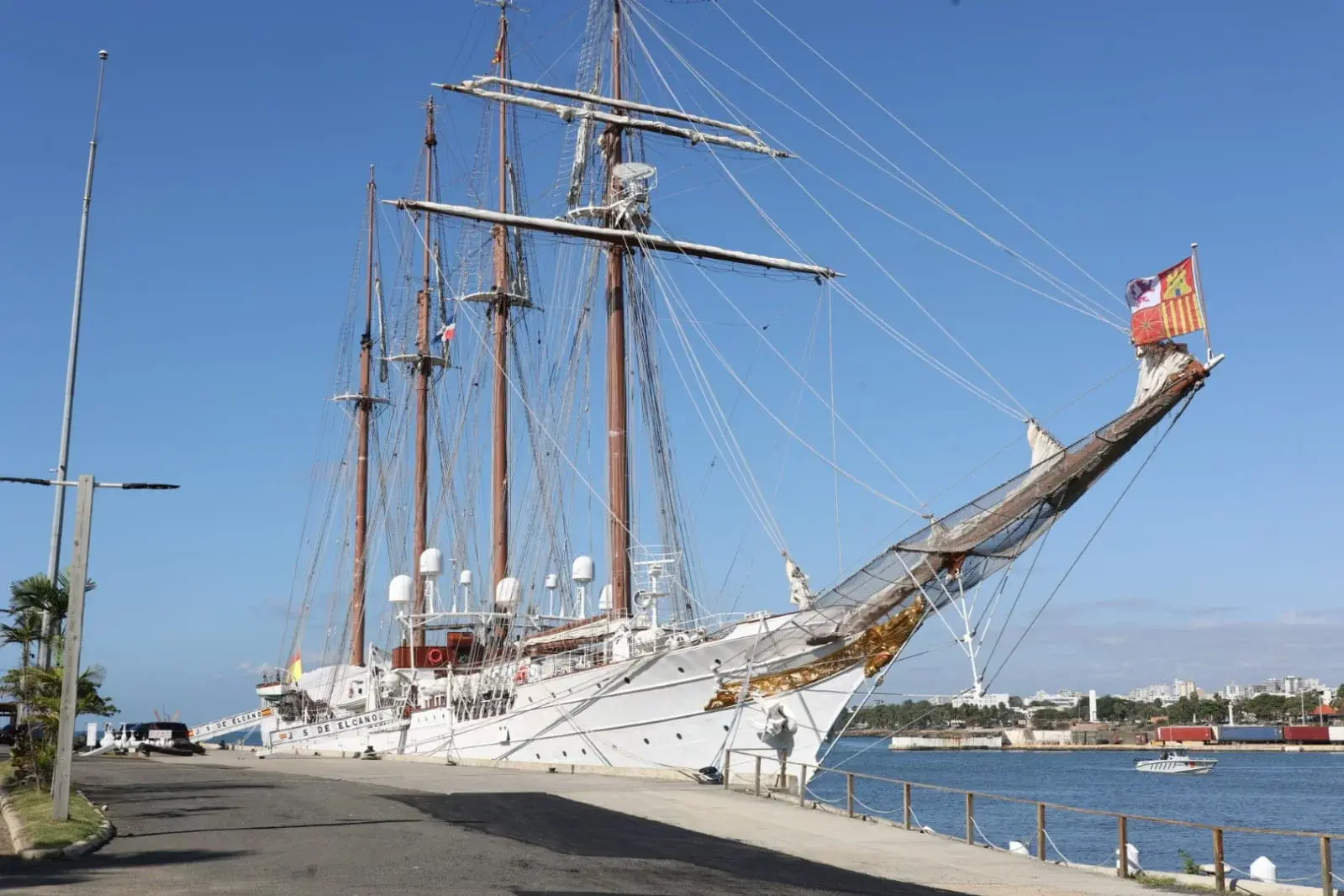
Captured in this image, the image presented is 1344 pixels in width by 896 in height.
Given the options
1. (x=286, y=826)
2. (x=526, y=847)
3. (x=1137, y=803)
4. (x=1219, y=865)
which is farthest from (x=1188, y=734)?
(x=526, y=847)

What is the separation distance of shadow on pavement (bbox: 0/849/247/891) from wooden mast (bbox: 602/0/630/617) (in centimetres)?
2119

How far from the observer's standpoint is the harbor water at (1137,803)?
4125cm

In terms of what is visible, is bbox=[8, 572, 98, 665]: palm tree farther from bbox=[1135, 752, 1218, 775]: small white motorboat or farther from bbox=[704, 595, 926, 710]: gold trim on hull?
bbox=[1135, 752, 1218, 775]: small white motorboat

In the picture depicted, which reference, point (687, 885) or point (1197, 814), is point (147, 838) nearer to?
point (687, 885)

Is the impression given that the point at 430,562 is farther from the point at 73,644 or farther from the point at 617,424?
the point at 73,644

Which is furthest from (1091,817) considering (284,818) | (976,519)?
(284,818)

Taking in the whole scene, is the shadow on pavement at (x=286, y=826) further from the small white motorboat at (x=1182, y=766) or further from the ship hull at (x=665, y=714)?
the small white motorboat at (x=1182, y=766)

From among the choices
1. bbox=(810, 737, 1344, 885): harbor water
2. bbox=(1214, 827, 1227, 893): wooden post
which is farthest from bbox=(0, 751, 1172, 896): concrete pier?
bbox=(810, 737, 1344, 885): harbor water

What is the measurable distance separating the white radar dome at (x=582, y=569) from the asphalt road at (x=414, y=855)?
52.2 ft

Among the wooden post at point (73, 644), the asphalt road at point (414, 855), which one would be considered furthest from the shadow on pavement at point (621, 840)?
the wooden post at point (73, 644)

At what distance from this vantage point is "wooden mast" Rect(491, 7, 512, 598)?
4712 cm

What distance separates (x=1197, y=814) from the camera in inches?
2400

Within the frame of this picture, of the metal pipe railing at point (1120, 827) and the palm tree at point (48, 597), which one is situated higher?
A: the palm tree at point (48, 597)

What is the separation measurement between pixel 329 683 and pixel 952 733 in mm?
148016
